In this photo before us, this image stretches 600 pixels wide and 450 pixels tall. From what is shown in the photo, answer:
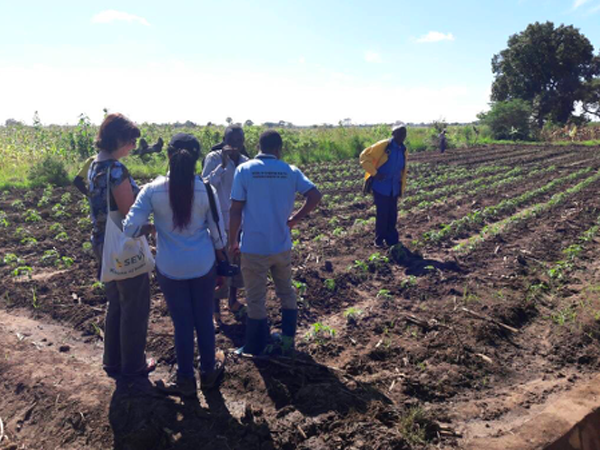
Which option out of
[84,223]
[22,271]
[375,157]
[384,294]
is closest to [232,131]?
[384,294]

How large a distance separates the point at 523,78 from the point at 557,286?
38.2 meters

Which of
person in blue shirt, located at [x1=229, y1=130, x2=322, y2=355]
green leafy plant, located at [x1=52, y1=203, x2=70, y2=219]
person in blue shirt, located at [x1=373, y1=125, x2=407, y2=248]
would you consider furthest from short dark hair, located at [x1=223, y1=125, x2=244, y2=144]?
green leafy plant, located at [x1=52, y1=203, x2=70, y2=219]

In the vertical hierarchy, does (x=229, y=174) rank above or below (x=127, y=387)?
above

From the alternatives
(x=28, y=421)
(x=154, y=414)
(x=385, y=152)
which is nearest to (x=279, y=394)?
(x=154, y=414)

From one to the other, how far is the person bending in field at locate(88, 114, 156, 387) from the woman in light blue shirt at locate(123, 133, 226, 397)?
0.27 m

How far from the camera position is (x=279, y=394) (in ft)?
12.2

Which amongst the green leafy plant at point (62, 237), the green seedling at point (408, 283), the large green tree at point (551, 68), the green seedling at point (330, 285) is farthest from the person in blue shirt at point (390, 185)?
the large green tree at point (551, 68)

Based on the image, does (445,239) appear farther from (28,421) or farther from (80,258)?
(28,421)

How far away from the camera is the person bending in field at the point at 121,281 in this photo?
360 centimetres

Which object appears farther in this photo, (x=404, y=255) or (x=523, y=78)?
(x=523, y=78)

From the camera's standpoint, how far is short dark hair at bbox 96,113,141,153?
3602 millimetres

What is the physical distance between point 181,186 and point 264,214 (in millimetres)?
815

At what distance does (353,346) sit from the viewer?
15.3 ft

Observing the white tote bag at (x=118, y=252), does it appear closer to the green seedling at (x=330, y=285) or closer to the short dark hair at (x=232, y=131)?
the short dark hair at (x=232, y=131)
